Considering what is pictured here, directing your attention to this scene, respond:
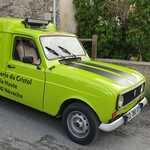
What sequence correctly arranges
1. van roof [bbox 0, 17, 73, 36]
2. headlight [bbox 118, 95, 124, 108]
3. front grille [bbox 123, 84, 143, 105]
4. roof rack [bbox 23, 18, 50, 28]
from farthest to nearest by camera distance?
1. roof rack [bbox 23, 18, 50, 28]
2. van roof [bbox 0, 17, 73, 36]
3. front grille [bbox 123, 84, 143, 105]
4. headlight [bbox 118, 95, 124, 108]

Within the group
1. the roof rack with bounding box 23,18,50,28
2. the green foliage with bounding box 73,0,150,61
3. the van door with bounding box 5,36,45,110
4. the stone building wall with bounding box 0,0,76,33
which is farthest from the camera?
the stone building wall with bounding box 0,0,76,33

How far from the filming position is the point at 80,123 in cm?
454

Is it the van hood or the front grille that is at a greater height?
the van hood

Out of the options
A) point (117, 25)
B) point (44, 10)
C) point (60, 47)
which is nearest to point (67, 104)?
point (60, 47)

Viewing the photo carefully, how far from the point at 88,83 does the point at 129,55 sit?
5.10m

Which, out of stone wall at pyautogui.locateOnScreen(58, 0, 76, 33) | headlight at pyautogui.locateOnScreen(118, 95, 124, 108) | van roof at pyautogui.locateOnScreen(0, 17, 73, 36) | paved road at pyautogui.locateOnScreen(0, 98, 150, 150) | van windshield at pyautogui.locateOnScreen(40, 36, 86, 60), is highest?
stone wall at pyautogui.locateOnScreen(58, 0, 76, 33)

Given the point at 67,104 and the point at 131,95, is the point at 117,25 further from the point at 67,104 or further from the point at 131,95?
the point at 67,104

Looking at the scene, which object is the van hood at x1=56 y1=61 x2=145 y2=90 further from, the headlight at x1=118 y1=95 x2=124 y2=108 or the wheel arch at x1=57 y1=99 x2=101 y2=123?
the wheel arch at x1=57 y1=99 x2=101 y2=123

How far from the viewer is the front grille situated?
176 inches

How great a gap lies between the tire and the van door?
0.61 metres

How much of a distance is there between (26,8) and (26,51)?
Answer: 16.8 feet

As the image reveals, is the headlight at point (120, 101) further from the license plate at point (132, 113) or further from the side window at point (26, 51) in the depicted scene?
the side window at point (26, 51)

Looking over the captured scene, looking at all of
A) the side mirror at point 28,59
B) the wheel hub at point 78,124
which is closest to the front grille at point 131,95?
the wheel hub at point 78,124

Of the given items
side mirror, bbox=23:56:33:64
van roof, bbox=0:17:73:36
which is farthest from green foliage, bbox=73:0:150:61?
side mirror, bbox=23:56:33:64
